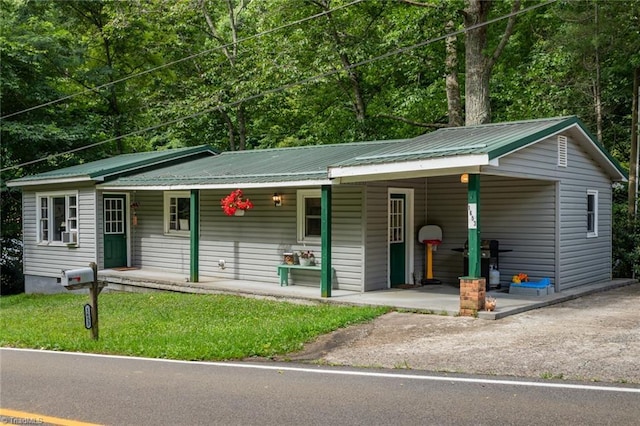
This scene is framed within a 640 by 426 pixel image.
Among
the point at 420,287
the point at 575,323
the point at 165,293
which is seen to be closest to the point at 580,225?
the point at 420,287

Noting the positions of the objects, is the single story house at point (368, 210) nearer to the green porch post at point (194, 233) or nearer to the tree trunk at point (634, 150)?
the green porch post at point (194, 233)

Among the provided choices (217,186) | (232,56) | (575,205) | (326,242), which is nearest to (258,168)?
(217,186)

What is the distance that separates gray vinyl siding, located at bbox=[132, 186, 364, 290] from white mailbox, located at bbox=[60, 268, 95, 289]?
6274mm

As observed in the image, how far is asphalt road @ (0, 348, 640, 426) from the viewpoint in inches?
213

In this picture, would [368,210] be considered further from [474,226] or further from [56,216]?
[56,216]

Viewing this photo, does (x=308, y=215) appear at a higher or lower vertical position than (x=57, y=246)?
higher

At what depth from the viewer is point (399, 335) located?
962 cm

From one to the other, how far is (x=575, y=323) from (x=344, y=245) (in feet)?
17.2

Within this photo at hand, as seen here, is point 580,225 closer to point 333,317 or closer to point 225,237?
point 333,317

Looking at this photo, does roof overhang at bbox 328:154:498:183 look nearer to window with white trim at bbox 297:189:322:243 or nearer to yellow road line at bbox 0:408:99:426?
window with white trim at bbox 297:189:322:243

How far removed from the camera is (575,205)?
14.6 meters

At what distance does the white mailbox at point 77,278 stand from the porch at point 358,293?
5.05m

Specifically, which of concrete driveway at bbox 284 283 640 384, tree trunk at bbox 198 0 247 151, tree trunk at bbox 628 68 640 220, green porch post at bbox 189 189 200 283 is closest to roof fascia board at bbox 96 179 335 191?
green porch post at bbox 189 189 200 283

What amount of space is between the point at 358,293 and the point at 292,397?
24.6ft
